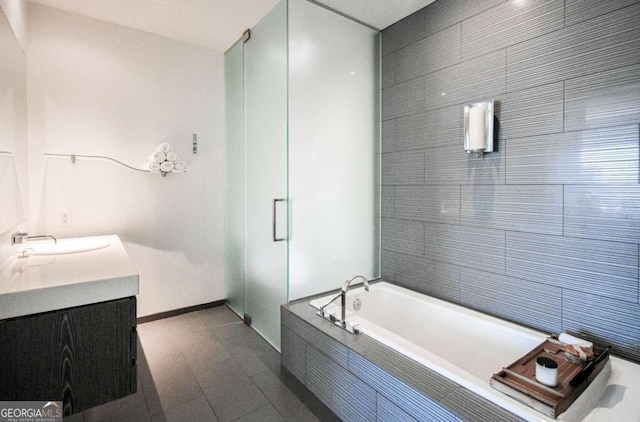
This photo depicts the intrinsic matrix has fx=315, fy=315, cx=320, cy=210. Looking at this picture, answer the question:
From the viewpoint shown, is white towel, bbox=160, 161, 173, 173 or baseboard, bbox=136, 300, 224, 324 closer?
white towel, bbox=160, 161, 173, 173

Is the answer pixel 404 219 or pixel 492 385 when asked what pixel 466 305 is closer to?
pixel 404 219

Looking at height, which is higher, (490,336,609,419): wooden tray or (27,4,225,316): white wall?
(27,4,225,316): white wall

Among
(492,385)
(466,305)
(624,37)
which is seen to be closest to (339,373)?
(492,385)

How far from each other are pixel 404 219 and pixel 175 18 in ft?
8.51

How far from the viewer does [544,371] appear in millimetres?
1276

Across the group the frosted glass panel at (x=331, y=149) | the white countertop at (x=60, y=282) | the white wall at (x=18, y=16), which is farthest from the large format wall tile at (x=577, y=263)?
the white wall at (x=18, y=16)

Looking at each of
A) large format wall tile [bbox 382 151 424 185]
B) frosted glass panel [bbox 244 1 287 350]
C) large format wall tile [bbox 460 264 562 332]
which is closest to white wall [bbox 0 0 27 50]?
frosted glass panel [bbox 244 1 287 350]

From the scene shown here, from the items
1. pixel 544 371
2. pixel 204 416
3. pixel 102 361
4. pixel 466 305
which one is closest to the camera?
pixel 544 371

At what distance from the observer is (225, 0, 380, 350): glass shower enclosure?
237cm

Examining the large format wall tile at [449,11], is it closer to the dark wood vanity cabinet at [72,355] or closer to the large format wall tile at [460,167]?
the large format wall tile at [460,167]

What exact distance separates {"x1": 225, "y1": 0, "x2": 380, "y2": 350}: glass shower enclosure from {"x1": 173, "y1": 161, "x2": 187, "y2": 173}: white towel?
21.1 inches

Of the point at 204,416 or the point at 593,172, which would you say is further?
the point at 204,416

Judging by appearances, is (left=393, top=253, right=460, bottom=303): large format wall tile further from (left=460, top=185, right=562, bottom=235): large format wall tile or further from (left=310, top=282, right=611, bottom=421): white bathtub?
(left=460, top=185, right=562, bottom=235): large format wall tile

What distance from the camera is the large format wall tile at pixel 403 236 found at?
2.56 m
